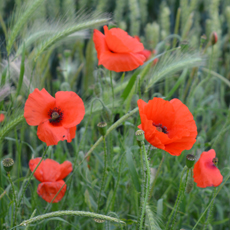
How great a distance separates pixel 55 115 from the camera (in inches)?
25.7

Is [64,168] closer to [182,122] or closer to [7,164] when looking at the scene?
[7,164]

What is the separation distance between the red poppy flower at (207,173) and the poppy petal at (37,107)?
14.8 inches

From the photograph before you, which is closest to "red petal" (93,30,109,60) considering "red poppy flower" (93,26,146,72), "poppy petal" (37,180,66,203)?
"red poppy flower" (93,26,146,72)

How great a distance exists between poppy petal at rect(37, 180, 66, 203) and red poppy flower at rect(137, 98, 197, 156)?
292mm

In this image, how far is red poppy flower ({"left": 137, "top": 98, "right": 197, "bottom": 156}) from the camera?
0.60m

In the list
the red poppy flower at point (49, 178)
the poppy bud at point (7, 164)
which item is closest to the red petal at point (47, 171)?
the red poppy flower at point (49, 178)

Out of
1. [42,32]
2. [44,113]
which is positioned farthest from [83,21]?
[44,113]

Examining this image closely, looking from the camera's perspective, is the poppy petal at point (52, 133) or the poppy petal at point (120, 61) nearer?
the poppy petal at point (52, 133)

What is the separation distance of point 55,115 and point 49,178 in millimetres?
210

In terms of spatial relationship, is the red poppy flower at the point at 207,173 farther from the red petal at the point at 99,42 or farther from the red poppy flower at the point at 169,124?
the red petal at the point at 99,42

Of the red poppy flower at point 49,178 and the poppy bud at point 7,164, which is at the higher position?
the poppy bud at point 7,164

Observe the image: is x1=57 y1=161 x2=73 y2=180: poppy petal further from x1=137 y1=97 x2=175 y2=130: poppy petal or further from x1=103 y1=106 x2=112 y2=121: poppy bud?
x1=137 y1=97 x2=175 y2=130: poppy petal

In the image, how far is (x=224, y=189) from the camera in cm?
108

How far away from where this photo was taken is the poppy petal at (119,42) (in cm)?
76
